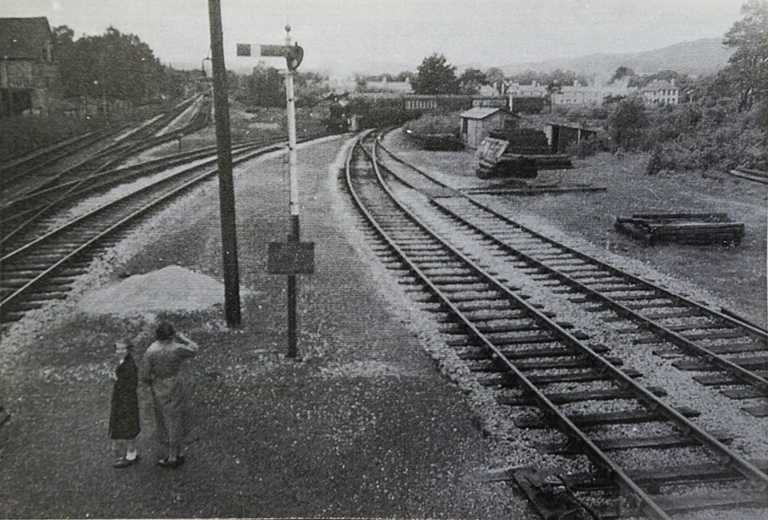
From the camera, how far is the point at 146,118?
7.03m

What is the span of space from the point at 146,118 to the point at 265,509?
4.76 m

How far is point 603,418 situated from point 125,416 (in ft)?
13.3

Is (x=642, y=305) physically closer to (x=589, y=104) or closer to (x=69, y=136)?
(x=589, y=104)

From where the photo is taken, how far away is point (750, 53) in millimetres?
6199

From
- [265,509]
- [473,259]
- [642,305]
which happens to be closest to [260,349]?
[265,509]

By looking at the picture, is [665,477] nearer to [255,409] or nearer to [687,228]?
[255,409]

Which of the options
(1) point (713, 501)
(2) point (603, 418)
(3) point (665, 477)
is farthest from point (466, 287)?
(1) point (713, 501)

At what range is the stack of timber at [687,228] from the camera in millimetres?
8750

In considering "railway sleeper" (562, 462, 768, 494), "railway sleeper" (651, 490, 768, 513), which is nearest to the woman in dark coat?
"railway sleeper" (562, 462, 768, 494)

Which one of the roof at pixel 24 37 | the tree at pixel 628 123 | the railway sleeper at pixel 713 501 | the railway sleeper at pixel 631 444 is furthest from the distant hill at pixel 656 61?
the roof at pixel 24 37

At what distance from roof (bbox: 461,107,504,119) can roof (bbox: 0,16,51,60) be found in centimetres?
546

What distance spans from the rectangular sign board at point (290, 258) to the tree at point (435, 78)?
2.43 m

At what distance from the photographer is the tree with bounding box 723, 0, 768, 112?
589cm

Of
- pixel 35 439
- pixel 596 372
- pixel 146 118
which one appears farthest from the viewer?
pixel 146 118
